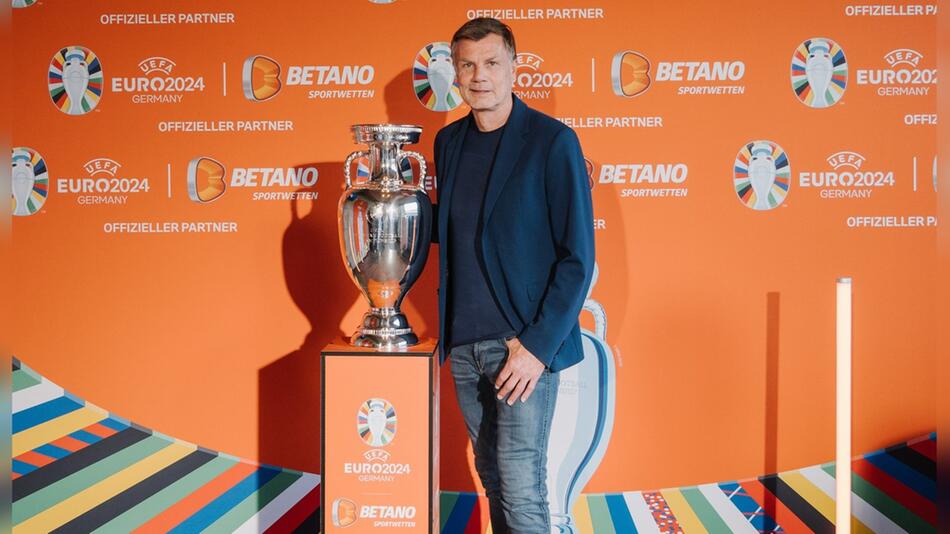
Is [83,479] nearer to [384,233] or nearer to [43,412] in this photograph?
[43,412]

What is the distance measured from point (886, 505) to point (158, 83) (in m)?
2.80

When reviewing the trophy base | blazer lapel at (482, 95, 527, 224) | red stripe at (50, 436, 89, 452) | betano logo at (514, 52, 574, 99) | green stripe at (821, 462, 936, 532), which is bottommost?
green stripe at (821, 462, 936, 532)

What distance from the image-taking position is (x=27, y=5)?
109 inches

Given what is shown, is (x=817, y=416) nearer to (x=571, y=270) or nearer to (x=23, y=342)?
(x=571, y=270)

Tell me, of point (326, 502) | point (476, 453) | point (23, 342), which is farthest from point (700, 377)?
point (23, 342)

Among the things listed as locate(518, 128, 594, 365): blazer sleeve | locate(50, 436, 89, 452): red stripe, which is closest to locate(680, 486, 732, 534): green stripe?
locate(518, 128, 594, 365): blazer sleeve

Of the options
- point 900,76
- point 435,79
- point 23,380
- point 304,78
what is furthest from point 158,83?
point 900,76

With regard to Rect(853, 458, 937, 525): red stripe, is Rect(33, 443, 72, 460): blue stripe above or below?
above

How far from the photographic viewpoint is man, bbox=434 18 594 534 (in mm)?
1730

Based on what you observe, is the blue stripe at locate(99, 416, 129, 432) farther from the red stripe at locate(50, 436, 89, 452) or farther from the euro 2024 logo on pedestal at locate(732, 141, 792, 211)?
the euro 2024 logo on pedestal at locate(732, 141, 792, 211)

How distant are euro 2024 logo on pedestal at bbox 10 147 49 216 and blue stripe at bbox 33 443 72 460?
820 mm

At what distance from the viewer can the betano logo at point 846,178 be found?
2611 mm

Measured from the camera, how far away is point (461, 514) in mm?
2598

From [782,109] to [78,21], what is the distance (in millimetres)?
2419
